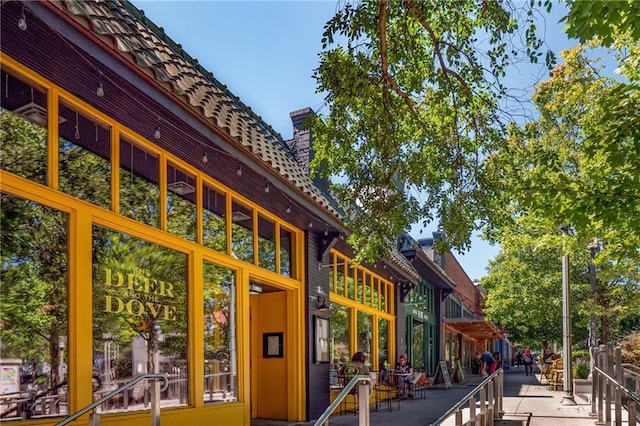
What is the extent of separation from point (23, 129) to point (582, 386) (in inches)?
593

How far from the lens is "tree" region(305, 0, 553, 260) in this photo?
630 centimetres

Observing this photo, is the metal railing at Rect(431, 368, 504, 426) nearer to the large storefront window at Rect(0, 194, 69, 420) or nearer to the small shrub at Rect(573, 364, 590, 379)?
the large storefront window at Rect(0, 194, 69, 420)

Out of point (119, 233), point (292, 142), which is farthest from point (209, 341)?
point (292, 142)

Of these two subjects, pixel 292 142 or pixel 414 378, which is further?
pixel 414 378

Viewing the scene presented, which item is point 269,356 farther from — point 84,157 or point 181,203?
point 84,157

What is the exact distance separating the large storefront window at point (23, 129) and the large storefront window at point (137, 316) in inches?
35.1

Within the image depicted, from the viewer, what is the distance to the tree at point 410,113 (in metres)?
6.30

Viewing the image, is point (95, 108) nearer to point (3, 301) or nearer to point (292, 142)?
point (3, 301)

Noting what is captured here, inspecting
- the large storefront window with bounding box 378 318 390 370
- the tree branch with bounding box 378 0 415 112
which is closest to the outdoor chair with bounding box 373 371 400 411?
the large storefront window with bounding box 378 318 390 370

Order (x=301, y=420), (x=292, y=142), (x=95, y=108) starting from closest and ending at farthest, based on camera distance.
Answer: (x=95, y=108), (x=301, y=420), (x=292, y=142)

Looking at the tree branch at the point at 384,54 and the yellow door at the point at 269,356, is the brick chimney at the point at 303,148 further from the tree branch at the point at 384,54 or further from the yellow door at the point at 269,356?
the tree branch at the point at 384,54

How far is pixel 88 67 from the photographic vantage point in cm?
501

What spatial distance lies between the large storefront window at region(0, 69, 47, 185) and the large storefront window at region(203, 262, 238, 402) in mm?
2960

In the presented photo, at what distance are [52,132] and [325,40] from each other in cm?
266
